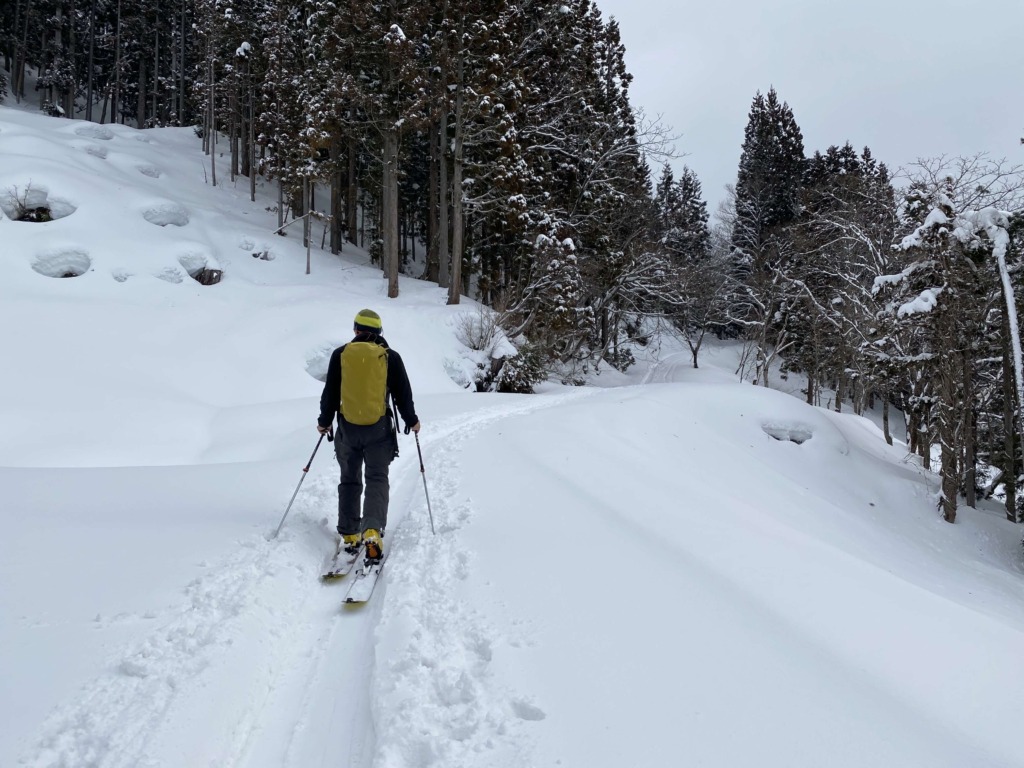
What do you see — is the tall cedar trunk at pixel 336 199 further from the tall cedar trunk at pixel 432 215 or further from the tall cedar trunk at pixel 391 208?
the tall cedar trunk at pixel 391 208

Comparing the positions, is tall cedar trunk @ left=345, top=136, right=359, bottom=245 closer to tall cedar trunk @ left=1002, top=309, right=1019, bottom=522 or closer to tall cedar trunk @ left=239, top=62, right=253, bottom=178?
tall cedar trunk @ left=239, top=62, right=253, bottom=178

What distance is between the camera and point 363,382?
15.1ft

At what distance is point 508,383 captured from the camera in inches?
755

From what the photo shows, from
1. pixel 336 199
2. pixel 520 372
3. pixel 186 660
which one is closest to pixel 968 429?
pixel 520 372

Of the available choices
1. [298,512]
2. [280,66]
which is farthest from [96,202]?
[298,512]

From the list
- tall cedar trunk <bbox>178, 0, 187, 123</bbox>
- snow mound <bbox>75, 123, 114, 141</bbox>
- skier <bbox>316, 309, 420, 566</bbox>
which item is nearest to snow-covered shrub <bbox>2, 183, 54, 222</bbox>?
snow mound <bbox>75, 123, 114, 141</bbox>

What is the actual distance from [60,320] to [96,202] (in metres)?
8.56

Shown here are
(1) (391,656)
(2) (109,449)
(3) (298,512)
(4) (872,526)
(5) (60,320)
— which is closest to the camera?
(1) (391,656)

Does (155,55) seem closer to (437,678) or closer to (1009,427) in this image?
(437,678)

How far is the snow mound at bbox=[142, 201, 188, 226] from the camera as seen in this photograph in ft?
66.0

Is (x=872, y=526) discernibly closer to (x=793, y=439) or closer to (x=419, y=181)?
(x=793, y=439)

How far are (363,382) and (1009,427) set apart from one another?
15.9 m

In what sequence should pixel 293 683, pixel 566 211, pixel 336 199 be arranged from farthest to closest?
pixel 336 199
pixel 566 211
pixel 293 683

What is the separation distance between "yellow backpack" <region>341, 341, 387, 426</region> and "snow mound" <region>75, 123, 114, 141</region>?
3305 cm
